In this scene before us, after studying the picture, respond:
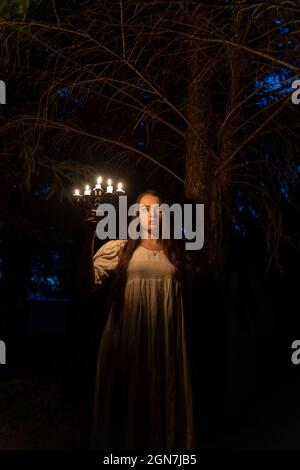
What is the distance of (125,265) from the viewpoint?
166 inches

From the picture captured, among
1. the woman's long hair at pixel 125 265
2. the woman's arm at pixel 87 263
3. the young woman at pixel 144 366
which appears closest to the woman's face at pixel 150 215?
the woman's long hair at pixel 125 265

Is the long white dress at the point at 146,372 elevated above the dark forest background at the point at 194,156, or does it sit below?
below

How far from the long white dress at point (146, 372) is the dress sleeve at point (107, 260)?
0.28 feet

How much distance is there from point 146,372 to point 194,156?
229 centimetres

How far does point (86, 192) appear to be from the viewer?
12.6 ft

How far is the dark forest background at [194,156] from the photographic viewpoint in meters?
4.64

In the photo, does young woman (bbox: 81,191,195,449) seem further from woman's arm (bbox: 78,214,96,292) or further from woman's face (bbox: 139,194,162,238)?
woman's face (bbox: 139,194,162,238)

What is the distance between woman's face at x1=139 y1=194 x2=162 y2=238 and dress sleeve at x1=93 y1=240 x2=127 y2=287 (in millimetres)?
240

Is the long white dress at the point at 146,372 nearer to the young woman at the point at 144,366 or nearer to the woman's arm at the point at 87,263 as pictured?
the young woman at the point at 144,366

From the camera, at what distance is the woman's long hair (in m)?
4.20

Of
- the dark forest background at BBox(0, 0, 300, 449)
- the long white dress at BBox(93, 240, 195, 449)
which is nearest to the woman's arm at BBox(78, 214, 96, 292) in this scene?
the long white dress at BBox(93, 240, 195, 449)

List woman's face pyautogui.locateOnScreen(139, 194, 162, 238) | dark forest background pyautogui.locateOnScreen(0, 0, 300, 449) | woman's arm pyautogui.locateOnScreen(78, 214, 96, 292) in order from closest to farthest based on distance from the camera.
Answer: woman's arm pyautogui.locateOnScreen(78, 214, 96, 292), woman's face pyautogui.locateOnScreen(139, 194, 162, 238), dark forest background pyautogui.locateOnScreen(0, 0, 300, 449)

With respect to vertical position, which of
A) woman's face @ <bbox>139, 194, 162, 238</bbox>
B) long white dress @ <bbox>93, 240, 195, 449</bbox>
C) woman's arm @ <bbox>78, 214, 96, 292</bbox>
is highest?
woman's face @ <bbox>139, 194, 162, 238</bbox>

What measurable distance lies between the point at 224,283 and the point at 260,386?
9.61 feet
